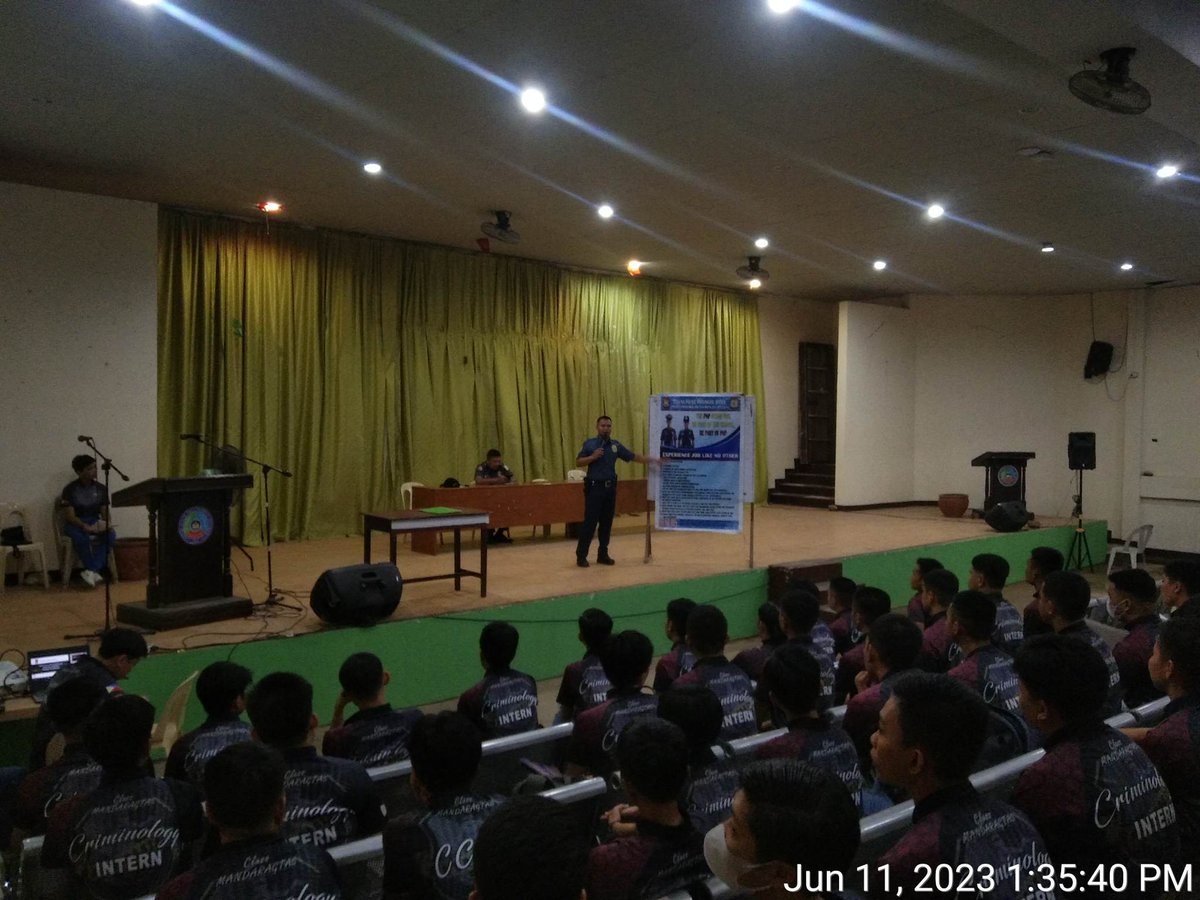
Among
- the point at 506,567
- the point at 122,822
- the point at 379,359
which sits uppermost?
the point at 379,359

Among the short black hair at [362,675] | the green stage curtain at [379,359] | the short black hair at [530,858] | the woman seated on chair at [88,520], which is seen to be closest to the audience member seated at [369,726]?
the short black hair at [362,675]

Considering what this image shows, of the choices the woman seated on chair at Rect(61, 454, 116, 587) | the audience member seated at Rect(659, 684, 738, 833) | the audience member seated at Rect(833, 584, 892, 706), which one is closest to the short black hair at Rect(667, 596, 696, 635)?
the audience member seated at Rect(833, 584, 892, 706)

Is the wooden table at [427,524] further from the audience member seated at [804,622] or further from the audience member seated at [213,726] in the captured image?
the audience member seated at [213,726]

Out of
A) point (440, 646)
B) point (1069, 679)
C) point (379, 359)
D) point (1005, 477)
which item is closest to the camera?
point (1069, 679)

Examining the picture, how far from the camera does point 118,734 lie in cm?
203

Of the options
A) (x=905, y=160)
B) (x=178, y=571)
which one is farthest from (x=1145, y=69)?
(x=178, y=571)

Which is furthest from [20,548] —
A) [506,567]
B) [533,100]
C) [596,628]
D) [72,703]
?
[596,628]

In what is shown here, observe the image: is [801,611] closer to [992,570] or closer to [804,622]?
[804,622]

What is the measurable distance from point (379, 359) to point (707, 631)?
698 centimetres

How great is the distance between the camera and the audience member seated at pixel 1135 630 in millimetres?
3301

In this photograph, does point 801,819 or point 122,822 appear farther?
point 122,822

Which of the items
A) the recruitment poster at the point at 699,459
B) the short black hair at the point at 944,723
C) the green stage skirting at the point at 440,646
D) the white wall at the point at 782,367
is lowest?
the green stage skirting at the point at 440,646

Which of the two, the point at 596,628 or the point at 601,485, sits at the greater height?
the point at 601,485

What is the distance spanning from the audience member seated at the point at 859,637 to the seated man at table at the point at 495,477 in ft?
16.2
